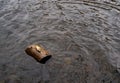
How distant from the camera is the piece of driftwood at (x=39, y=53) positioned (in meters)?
6.07

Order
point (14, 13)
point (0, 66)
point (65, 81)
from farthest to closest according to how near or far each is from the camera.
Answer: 1. point (14, 13)
2. point (0, 66)
3. point (65, 81)

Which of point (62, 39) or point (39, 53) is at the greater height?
point (39, 53)

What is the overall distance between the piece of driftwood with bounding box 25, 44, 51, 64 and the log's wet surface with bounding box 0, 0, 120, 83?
155mm

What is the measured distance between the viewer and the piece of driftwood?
6.07 m

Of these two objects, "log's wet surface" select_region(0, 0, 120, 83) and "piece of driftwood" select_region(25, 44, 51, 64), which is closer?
"log's wet surface" select_region(0, 0, 120, 83)

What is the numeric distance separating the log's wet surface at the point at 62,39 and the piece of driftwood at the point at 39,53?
0.51 ft

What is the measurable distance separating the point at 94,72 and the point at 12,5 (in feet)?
18.7

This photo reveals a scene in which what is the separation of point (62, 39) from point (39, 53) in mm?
1385

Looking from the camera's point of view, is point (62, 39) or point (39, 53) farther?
point (62, 39)

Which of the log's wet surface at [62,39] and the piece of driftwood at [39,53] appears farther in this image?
the piece of driftwood at [39,53]

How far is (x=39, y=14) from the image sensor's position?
8867 mm

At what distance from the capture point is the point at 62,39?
718 cm

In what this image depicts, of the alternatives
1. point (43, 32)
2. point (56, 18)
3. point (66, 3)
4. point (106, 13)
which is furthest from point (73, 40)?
point (66, 3)

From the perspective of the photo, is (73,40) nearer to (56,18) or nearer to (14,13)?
(56,18)
